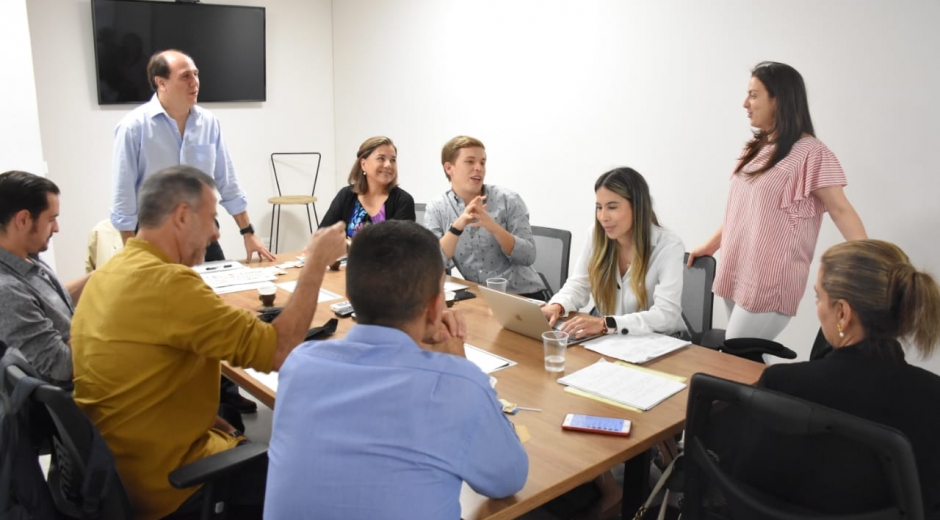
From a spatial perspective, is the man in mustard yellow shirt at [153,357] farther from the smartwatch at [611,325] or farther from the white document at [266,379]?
the smartwatch at [611,325]

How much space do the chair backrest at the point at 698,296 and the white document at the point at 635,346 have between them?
1.40 feet

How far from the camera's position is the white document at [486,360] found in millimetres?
2031

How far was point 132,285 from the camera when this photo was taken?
5.38 feet

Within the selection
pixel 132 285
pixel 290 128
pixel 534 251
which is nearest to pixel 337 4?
pixel 290 128

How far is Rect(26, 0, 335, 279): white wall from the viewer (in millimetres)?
5043

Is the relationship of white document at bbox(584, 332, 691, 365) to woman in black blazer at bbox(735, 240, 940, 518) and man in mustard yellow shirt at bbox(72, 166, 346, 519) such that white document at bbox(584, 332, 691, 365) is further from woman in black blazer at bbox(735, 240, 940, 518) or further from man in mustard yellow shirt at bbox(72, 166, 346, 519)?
man in mustard yellow shirt at bbox(72, 166, 346, 519)

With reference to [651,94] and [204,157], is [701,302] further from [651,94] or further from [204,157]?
[204,157]

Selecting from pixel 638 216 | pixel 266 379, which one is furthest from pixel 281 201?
pixel 266 379

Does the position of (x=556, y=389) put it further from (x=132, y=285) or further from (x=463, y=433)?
(x=132, y=285)

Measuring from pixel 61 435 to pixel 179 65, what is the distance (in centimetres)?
244

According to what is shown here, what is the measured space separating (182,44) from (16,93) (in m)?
1.68

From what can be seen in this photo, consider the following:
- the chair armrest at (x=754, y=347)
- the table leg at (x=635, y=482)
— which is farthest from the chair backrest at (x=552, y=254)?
the table leg at (x=635, y=482)

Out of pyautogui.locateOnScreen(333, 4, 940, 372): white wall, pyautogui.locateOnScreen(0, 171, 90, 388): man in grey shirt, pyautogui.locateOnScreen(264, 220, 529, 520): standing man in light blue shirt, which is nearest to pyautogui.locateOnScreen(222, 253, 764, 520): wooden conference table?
pyautogui.locateOnScreen(264, 220, 529, 520): standing man in light blue shirt

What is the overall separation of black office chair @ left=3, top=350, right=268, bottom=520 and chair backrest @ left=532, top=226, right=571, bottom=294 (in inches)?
78.3
